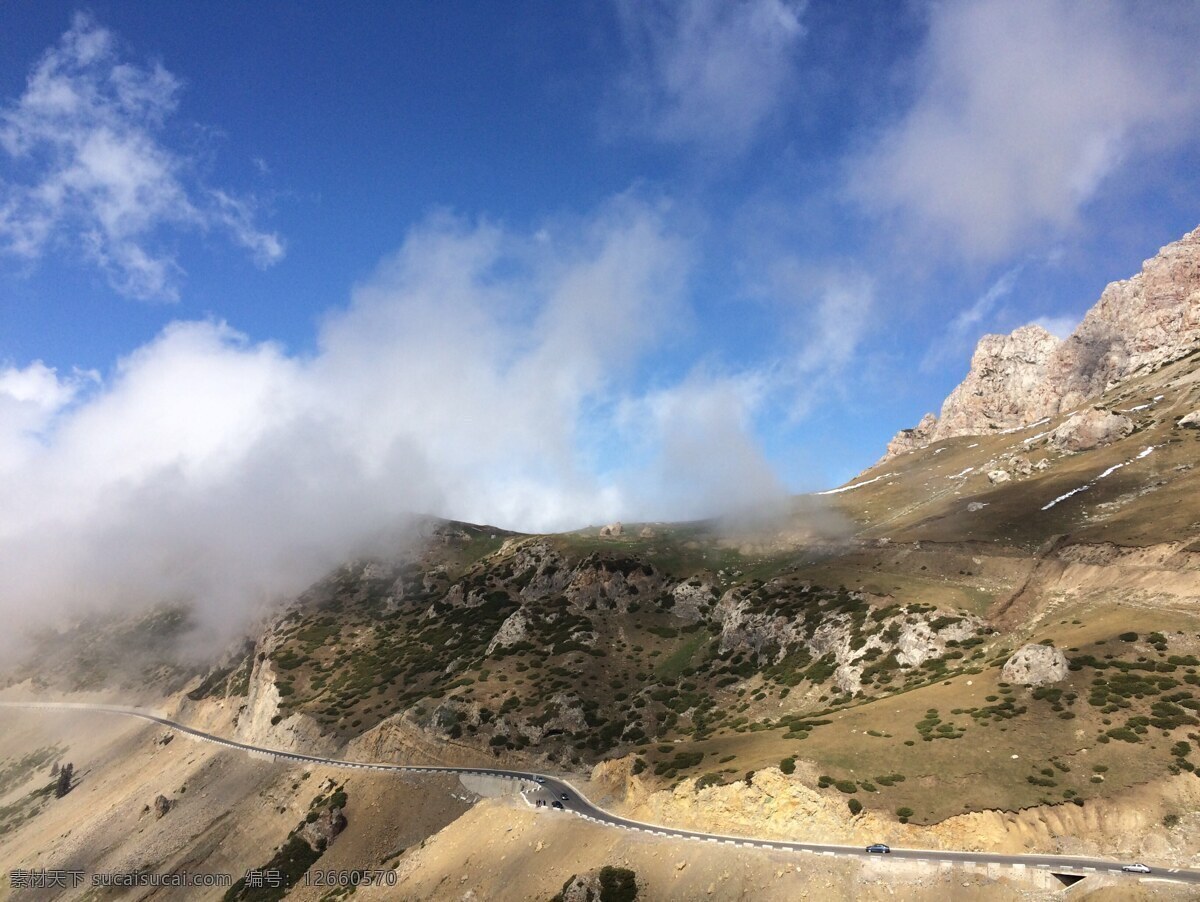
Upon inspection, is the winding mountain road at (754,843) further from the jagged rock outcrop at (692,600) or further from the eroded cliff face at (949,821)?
the jagged rock outcrop at (692,600)

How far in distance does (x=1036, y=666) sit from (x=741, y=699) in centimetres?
4539

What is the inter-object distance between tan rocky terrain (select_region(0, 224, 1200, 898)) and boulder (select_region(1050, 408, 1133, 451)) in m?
0.73

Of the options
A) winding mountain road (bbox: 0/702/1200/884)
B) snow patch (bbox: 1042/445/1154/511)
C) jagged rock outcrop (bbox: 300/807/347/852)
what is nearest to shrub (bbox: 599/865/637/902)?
winding mountain road (bbox: 0/702/1200/884)

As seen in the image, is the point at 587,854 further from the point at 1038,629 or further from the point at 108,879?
the point at 108,879

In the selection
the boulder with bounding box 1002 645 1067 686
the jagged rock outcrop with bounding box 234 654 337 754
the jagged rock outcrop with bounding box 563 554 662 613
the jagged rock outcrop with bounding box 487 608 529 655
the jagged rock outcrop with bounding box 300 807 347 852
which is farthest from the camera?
the jagged rock outcrop with bounding box 563 554 662 613

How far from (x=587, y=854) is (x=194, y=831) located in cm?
8023

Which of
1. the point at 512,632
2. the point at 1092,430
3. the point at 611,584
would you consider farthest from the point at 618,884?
the point at 1092,430

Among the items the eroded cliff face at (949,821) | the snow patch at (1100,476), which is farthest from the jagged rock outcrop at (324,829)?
the snow patch at (1100,476)

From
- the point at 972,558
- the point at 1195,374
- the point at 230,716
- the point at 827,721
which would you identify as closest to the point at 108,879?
the point at 230,716

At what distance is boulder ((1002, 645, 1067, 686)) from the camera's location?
198 ft

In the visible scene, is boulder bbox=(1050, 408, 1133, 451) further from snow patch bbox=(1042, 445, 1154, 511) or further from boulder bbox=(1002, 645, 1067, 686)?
boulder bbox=(1002, 645, 1067, 686)

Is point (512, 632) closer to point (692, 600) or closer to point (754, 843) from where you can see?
point (692, 600)

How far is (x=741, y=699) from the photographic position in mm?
97188

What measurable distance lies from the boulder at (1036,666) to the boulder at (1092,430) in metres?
121
